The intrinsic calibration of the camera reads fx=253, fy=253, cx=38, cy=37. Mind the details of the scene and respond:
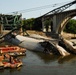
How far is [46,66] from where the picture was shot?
4947 centimetres

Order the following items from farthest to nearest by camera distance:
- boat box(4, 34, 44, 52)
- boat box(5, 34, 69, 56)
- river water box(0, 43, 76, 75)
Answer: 1. boat box(4, 34, 44, 52)
2. boat box(5, 34, 69, 56)
3. river water box(0, 43, 76, 75)

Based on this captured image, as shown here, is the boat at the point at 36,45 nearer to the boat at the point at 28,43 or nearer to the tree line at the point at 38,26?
the boat at the point at 28,43

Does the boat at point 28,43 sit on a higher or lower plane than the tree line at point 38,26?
lower

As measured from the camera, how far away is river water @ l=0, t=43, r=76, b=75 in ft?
145

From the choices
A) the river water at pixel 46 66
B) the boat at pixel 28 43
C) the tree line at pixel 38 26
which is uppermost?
the tree line at pixel 38 26

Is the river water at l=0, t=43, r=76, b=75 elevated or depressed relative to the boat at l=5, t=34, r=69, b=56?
depressed

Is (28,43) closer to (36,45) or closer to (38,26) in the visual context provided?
(36,45)

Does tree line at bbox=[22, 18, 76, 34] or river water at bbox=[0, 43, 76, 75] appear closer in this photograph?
river water at bbox=[0, 43, 76, 75]

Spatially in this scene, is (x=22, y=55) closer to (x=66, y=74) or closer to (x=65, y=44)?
(x=65, y=44)

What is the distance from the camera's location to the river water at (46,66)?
1740 inches

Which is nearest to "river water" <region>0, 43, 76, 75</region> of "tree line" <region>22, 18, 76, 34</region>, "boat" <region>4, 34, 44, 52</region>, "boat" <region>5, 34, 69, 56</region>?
"boat" <region>5, 34, 69, 56</region>

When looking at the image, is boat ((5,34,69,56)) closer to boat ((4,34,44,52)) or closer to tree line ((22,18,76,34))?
boat ((4,34,44,52))

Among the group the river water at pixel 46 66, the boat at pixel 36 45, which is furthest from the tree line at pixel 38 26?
the river water at pixel 46 66

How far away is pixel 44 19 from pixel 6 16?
29212mm
